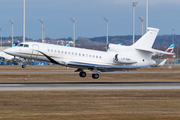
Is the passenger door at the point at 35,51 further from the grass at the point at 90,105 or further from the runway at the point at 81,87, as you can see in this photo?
the grass at the point at 90,105

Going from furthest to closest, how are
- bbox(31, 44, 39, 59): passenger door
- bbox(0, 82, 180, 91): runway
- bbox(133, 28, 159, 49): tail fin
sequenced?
bbox(133, 28, 159, 49): tail fin, bbox(31, 44, 39, 59): passenger door, bbox(0, 82, 180, 91): runway

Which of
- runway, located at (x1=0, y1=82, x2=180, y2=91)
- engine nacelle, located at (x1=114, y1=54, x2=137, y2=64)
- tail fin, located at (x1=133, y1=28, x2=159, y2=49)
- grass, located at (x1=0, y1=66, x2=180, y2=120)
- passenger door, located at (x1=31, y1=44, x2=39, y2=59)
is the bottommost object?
grass, located at (x1=0, y1=66, x2=180, y2=120)

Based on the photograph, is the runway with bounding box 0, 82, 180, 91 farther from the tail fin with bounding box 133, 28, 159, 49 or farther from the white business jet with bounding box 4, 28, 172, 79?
the tail fin with bounding box 133, 28, 159, 49

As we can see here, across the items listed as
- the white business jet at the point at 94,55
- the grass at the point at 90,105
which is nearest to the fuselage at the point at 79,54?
the white business jet at the point at 94,55

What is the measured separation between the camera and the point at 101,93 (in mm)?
27219

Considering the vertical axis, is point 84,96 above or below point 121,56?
below

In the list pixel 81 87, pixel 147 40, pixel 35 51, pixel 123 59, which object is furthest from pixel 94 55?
pixel 81 87

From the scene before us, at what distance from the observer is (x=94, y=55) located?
43.2 meters

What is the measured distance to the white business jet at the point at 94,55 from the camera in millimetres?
40906

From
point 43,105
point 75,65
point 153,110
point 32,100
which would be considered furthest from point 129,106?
point 75,65

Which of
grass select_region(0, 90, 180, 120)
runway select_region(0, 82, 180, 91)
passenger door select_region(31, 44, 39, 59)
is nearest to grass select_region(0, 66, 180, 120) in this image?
grass select_region(0, 90, 180, 120)

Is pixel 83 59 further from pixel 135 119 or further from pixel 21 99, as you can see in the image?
pixel 135 119

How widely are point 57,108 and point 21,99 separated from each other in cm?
476

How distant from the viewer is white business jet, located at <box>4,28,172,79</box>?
134 ft
